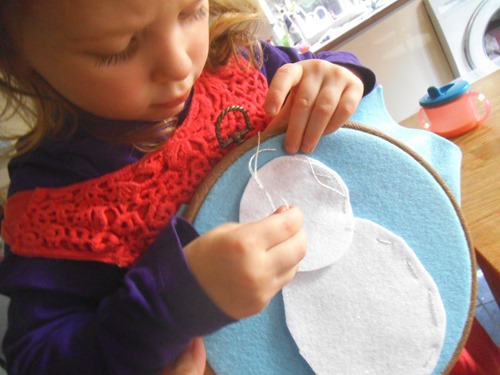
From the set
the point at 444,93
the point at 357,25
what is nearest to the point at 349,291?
the point at 444,93

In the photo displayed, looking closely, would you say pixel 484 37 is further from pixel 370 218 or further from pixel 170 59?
pixel 170 59

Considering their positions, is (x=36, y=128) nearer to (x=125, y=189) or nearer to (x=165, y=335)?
(x=125, y=189)

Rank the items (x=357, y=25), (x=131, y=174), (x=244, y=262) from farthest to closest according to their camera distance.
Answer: (x=357, y=25), (x=131, y=174), (x=244, y=262)

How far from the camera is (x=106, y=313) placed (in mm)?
301

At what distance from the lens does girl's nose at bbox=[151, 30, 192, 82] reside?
279 millimetres

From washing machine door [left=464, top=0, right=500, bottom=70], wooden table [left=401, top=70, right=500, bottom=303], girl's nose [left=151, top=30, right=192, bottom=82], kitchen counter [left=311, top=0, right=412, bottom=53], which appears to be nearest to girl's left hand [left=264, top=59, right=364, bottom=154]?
girl's nose [left=151, top=30, right=192, bottom=82]

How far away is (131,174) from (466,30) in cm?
153

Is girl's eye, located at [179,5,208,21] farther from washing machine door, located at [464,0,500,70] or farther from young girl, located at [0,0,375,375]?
washing machine door, located at [464,0,500,70]

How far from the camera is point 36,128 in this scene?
40cm

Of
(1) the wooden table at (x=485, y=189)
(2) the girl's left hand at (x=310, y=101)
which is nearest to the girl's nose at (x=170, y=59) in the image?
(2) the girl's left hand at (x=310, y=101)

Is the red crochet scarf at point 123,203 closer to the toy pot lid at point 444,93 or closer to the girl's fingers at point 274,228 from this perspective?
the girl's fingers at point 274,228

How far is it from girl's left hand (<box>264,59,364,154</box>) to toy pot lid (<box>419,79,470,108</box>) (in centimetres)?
38

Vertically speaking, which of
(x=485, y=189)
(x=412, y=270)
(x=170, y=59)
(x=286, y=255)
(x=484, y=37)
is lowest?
(x=484, y=37)

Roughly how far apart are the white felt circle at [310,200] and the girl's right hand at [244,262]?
0.07 meters
